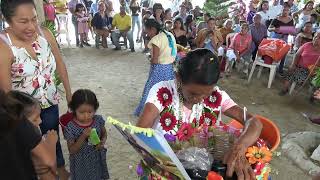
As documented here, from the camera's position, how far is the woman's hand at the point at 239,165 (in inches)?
55.3

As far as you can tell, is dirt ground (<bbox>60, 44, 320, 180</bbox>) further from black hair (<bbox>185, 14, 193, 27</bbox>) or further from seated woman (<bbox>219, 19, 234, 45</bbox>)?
black hair (<bbox>185, 14, 193, 27</bbox>)

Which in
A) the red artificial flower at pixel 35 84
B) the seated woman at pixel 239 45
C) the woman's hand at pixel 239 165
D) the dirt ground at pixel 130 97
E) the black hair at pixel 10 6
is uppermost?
the black hair at pixel 10 6

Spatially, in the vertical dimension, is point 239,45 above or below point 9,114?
below

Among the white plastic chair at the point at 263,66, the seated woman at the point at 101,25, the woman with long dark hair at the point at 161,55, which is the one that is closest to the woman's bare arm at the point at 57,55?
the woman with long dark hair at the point at 161,55

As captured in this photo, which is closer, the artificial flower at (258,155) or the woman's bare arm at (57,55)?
the artificial flower at (258,155)

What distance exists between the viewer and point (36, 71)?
2279 millimetres

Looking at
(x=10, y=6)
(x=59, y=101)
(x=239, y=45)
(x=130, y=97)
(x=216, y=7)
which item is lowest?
(x=130, y=97)

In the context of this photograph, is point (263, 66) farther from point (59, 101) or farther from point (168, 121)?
point (168, 121)

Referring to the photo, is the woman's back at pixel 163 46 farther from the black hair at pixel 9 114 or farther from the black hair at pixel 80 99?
the black hair at pixel 9 114

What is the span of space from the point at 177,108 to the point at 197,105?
4.9 inches

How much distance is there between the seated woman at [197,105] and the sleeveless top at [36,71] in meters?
0.98

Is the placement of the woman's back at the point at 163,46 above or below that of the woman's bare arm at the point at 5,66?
below

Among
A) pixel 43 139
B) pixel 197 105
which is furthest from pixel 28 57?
pixel 197 105

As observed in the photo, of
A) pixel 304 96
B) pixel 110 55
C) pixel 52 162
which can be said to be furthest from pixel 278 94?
pixel 52 162
